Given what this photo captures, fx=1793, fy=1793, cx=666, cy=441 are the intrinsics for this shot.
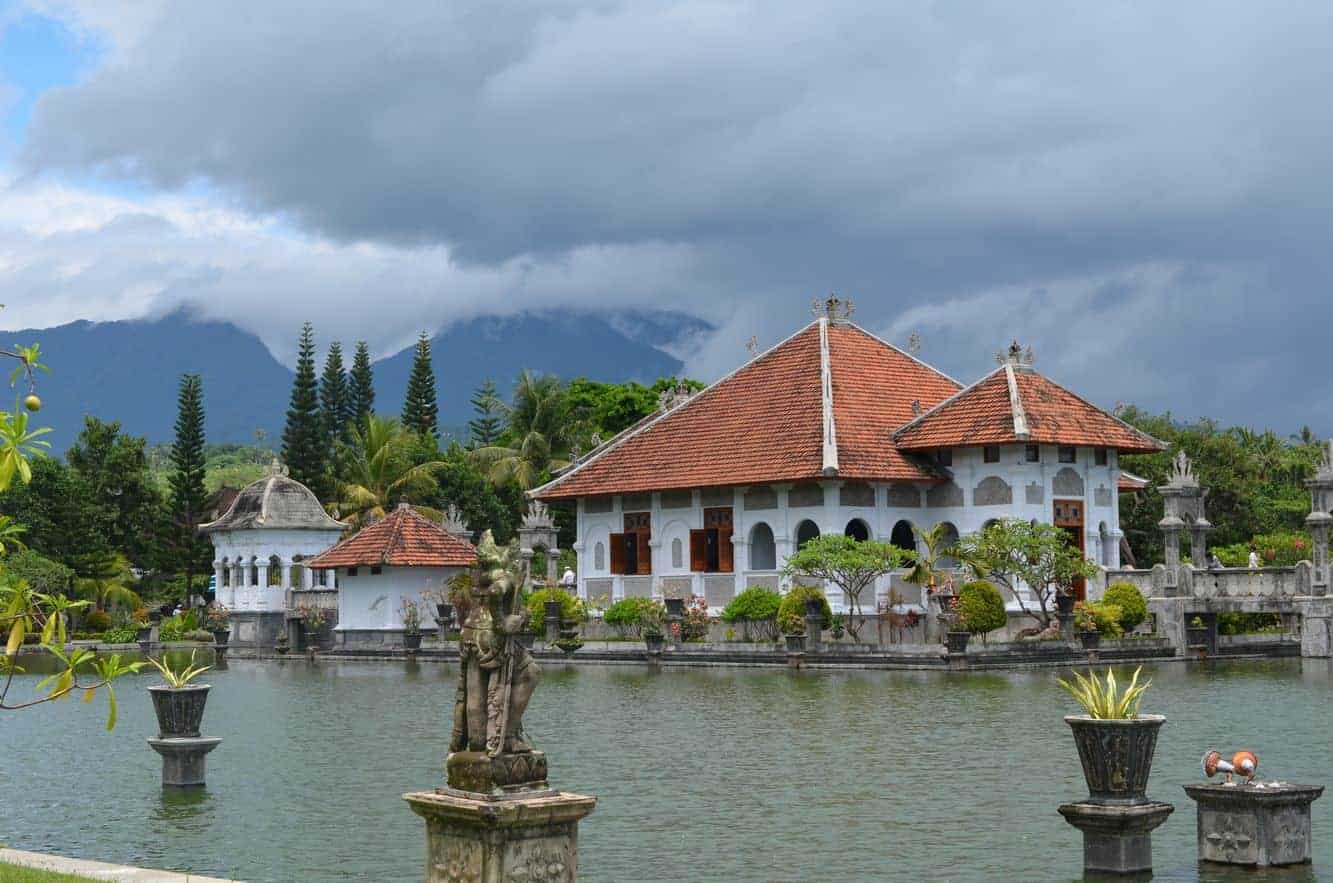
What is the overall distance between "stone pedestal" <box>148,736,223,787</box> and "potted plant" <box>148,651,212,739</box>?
0.08m

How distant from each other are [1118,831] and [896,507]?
107 feet

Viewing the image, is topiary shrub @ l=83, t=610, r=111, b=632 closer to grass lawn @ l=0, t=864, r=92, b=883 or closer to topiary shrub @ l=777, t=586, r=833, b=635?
topiary shrub @ l=777, t=586, r=833, b=635

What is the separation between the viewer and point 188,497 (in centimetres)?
6800

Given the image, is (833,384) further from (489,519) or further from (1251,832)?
(1251,832)

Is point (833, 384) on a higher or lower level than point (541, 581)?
higher

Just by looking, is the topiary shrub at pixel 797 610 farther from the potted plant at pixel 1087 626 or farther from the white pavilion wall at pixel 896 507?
the potted plant at pixel 1087 626

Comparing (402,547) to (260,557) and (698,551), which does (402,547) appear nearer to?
(698,551)

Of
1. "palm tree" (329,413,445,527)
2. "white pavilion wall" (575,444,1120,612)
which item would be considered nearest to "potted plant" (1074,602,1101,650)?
"white pavilion wall" (575,444,1120,612)

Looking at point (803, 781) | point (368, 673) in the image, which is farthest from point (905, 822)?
point (368, 673)

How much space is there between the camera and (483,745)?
32.1ft

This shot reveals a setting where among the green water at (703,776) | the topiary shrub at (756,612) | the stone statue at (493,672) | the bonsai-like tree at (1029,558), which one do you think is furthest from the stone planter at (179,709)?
the topiary shrub at (756,612)

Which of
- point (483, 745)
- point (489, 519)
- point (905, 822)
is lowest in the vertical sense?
point (905, 822)

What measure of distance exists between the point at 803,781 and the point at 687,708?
9.10 meters

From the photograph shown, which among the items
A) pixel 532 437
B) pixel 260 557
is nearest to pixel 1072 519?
pixel 260 557
